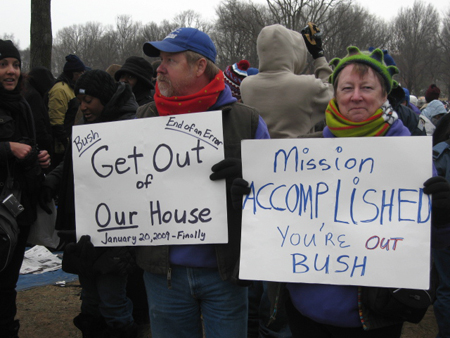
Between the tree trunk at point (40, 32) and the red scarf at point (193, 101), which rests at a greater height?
the tree trunk at point (40, 32)

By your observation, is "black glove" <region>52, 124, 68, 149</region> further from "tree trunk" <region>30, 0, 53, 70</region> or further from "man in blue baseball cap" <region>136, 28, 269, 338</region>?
"man in blue baseball cap" <region>136, 28, 269, 338</region>

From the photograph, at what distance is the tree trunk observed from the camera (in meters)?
7.13

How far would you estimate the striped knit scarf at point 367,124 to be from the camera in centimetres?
169

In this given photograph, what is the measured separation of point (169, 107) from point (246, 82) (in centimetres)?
138

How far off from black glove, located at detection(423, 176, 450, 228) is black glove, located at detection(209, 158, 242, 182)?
2.27ft

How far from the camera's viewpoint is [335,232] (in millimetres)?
1677

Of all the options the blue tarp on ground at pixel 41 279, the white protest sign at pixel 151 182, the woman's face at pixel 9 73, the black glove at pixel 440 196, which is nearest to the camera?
the black glove at pixel 440 196

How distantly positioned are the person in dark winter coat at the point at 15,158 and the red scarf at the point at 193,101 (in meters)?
1.18

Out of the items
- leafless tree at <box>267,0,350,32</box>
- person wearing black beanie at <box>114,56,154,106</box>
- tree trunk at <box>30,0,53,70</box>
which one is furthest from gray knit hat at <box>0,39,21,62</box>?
leafless tree at <box>267,0,350,32</box>

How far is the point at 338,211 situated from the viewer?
1.68 metres


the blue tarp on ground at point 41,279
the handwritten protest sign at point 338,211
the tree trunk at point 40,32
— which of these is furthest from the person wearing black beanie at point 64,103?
the handwritten protest sign at point 338,211

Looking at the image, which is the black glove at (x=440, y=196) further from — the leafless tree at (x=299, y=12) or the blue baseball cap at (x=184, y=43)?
the leafless tree at (x=299, y=12)

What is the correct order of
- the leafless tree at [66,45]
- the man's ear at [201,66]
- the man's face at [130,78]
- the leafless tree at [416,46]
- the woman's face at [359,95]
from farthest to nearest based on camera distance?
the leafless tree at [66,45], the leafless tree at [416,46], the man's face at [130,78], the man's ear at [201,66], the woman's face at [359,95]

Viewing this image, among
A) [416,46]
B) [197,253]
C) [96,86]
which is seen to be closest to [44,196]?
[96,86]
